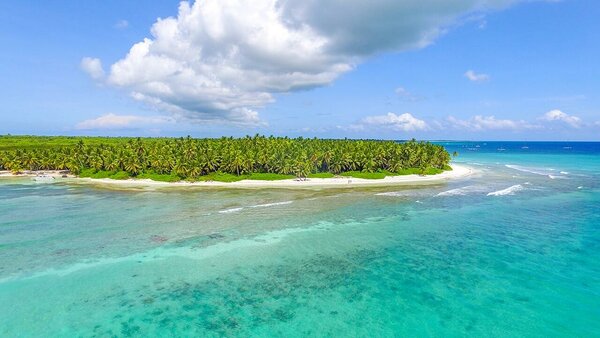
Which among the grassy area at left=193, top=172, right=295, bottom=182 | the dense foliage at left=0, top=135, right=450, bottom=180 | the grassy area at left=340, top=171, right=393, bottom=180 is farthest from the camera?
the grassy area at left=340, top=171, right=393, bottom=180

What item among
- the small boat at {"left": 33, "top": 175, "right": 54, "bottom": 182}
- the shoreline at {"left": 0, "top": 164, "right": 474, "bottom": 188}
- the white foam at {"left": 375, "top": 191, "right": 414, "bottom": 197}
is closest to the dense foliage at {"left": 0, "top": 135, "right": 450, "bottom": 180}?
the shoreline at {"left": 0, "top": 164, "right": 474, "bottom": 188}

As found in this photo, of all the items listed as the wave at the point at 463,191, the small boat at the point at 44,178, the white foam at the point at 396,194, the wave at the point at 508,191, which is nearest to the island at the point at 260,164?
the small boat at the point at 44,178

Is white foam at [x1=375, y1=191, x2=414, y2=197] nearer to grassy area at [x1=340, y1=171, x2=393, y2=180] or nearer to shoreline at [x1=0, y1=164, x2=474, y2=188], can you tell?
shoreline at [x1=0, y1=164, x2=474, y2=188]

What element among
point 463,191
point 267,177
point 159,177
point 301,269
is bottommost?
point 301,269

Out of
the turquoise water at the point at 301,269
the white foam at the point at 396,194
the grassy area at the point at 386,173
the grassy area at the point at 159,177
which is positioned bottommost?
the turquoise water at the point at 301,269

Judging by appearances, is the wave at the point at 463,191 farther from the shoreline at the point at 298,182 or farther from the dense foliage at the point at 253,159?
the dense foliage at the point at 253,159

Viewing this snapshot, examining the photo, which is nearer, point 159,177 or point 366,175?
point 159,177

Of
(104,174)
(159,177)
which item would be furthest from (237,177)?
(104,174)

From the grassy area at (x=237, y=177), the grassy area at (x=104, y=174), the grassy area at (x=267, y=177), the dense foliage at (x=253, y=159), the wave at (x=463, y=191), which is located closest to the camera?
the wave at (x=463, y=191)

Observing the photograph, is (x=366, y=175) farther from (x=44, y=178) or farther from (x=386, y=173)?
(x=44, y=178)
